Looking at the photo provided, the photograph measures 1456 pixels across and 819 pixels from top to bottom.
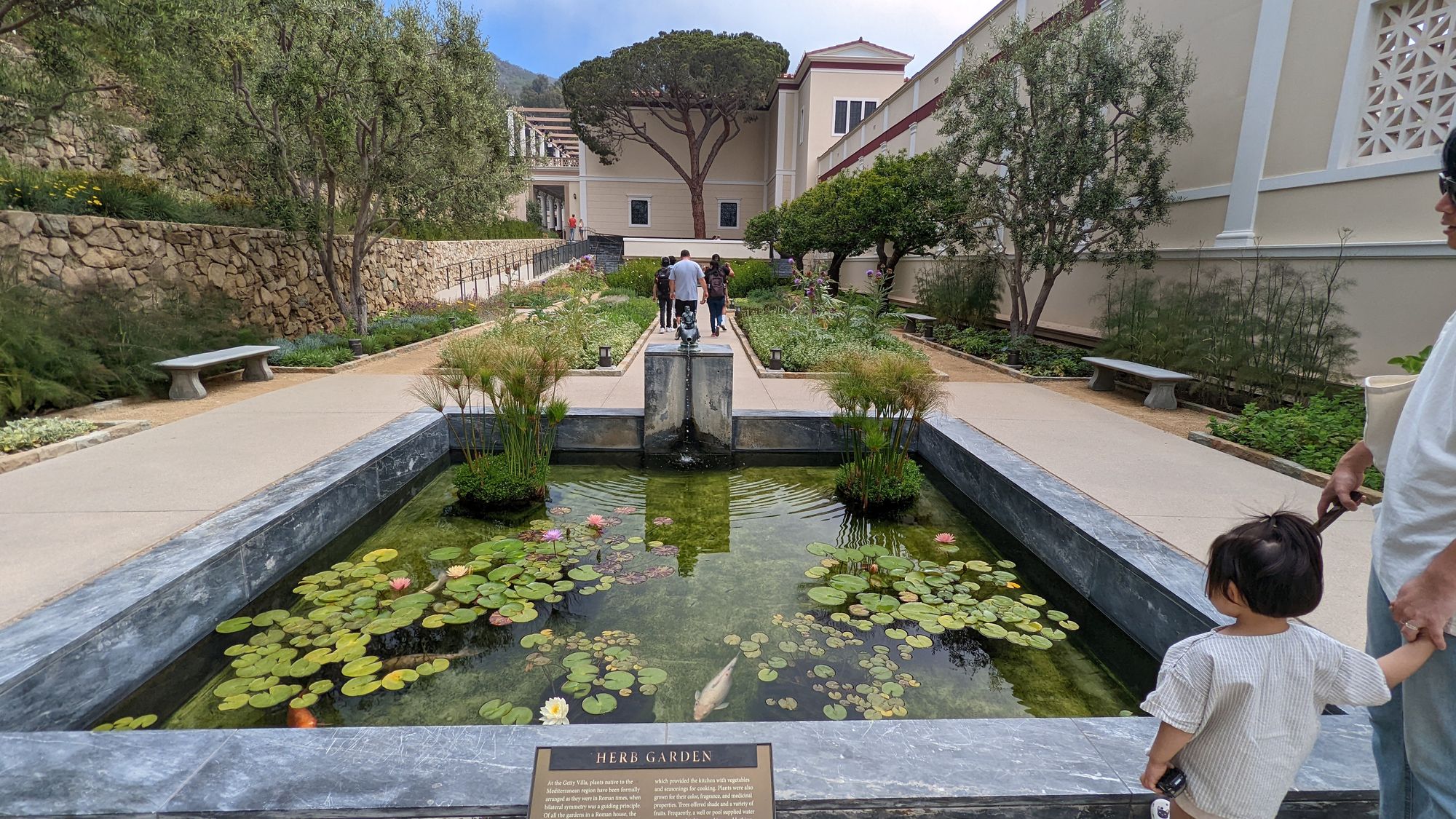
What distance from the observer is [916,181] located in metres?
15.7

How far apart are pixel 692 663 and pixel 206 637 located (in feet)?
6.98

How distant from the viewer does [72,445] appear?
555 cm

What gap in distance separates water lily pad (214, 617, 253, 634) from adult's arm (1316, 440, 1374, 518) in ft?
12.9

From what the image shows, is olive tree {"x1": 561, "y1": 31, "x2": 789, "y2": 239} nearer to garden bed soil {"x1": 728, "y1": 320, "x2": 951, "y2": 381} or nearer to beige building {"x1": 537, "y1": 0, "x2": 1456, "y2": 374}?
beige building {"x1": 537, "y1": 0, "x2": 1456, "y2": 374}

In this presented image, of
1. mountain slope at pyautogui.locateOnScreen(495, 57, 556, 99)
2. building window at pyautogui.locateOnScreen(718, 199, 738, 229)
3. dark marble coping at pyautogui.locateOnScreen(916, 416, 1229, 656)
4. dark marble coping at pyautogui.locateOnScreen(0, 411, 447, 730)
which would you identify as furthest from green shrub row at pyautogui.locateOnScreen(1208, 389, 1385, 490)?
mountain slope at pyautogui.locateOnScreen(495, 57, 556, 99)

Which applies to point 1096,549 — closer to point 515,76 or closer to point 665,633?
point 665,633

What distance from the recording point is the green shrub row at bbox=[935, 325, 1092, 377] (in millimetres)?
10211

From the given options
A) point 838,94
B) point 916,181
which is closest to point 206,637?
point 916,181

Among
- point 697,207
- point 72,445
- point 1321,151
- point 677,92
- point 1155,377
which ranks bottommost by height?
point 72,445

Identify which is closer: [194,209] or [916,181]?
[194,209]

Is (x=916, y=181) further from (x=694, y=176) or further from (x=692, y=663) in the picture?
(x=694, y=176)

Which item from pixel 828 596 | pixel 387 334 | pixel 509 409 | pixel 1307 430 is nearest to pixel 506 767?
pixel 828 596

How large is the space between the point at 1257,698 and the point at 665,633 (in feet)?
7.57

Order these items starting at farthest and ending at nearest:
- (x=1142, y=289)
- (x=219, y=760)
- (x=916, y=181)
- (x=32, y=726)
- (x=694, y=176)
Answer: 1. (x=694, y=176)
2. (x=916, y=181)
3. (x=1142, y=289)
4. (x=32, y=726)
5. (x=219, y=760)
